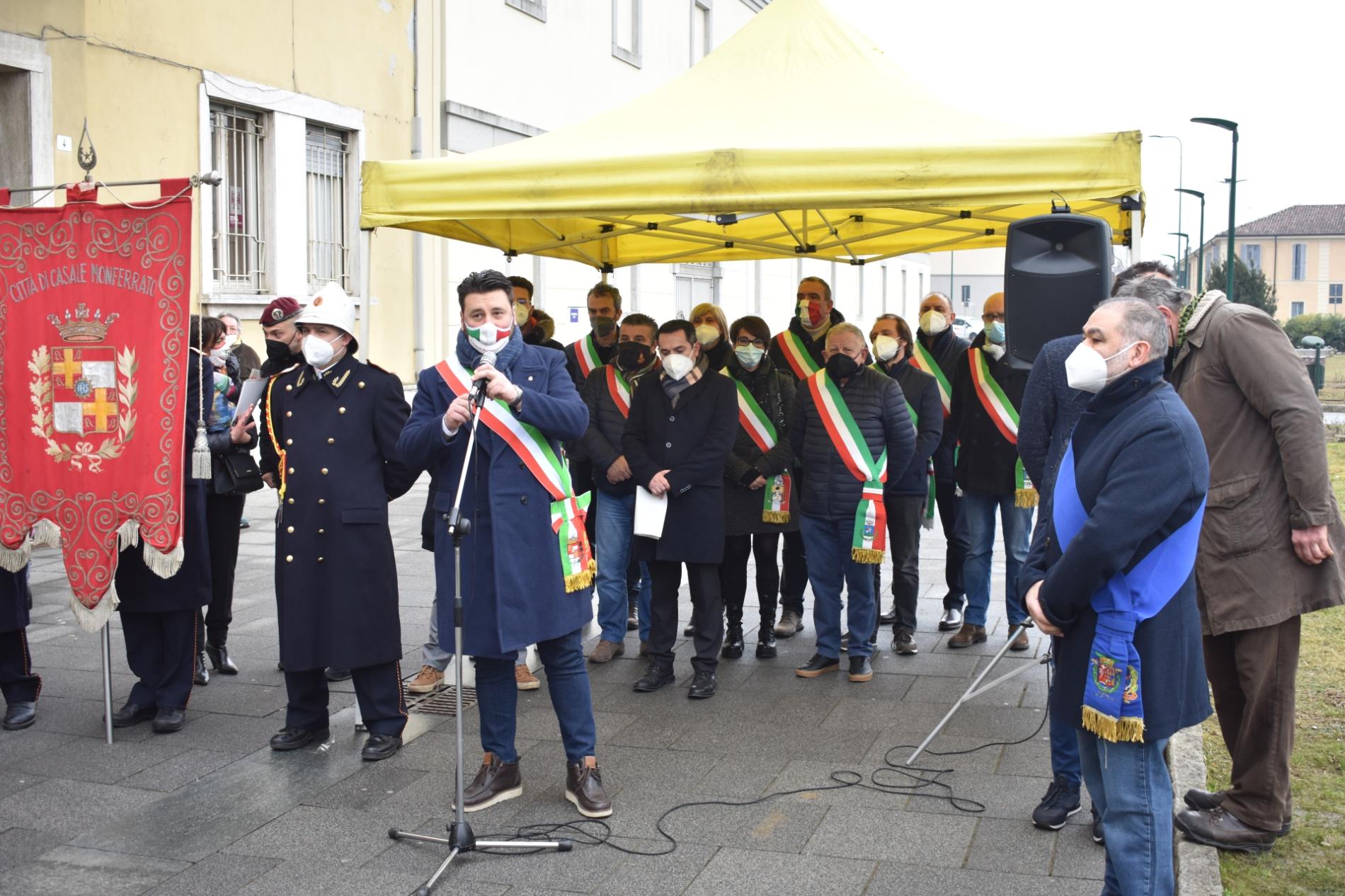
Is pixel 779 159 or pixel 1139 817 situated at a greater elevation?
pixel 779 159

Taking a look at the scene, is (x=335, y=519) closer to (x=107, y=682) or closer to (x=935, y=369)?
(x=107, y=682)

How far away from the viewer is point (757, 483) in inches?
286

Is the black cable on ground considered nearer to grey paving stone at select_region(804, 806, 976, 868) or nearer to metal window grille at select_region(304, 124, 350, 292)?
grey paving stone at select_region(804, 806, 976, 868)

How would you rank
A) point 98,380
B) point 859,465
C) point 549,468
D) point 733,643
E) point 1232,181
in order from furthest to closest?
point 1232,181 → point 733,643 → point 859,465 → point 98,380 → point 549,468

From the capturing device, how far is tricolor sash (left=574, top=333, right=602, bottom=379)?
8.02 m

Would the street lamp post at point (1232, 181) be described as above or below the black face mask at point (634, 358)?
above

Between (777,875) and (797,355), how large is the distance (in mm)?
3983

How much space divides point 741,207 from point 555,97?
46.3 ft

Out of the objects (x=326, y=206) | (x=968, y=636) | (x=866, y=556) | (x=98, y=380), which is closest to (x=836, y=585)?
(x=866, y=556)

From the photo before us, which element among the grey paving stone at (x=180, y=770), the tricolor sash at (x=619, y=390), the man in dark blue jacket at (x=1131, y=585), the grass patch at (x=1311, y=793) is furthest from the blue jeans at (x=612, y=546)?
the man in dark blue jacket at (x=1131, y=585)

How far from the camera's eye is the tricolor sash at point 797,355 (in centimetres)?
787

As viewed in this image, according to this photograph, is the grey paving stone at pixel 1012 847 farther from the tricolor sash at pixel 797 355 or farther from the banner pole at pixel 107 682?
the banner pole at pixel 107 682

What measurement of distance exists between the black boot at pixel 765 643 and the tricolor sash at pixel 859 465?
29.9 inches

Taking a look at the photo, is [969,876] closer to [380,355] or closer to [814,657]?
[814,657]
